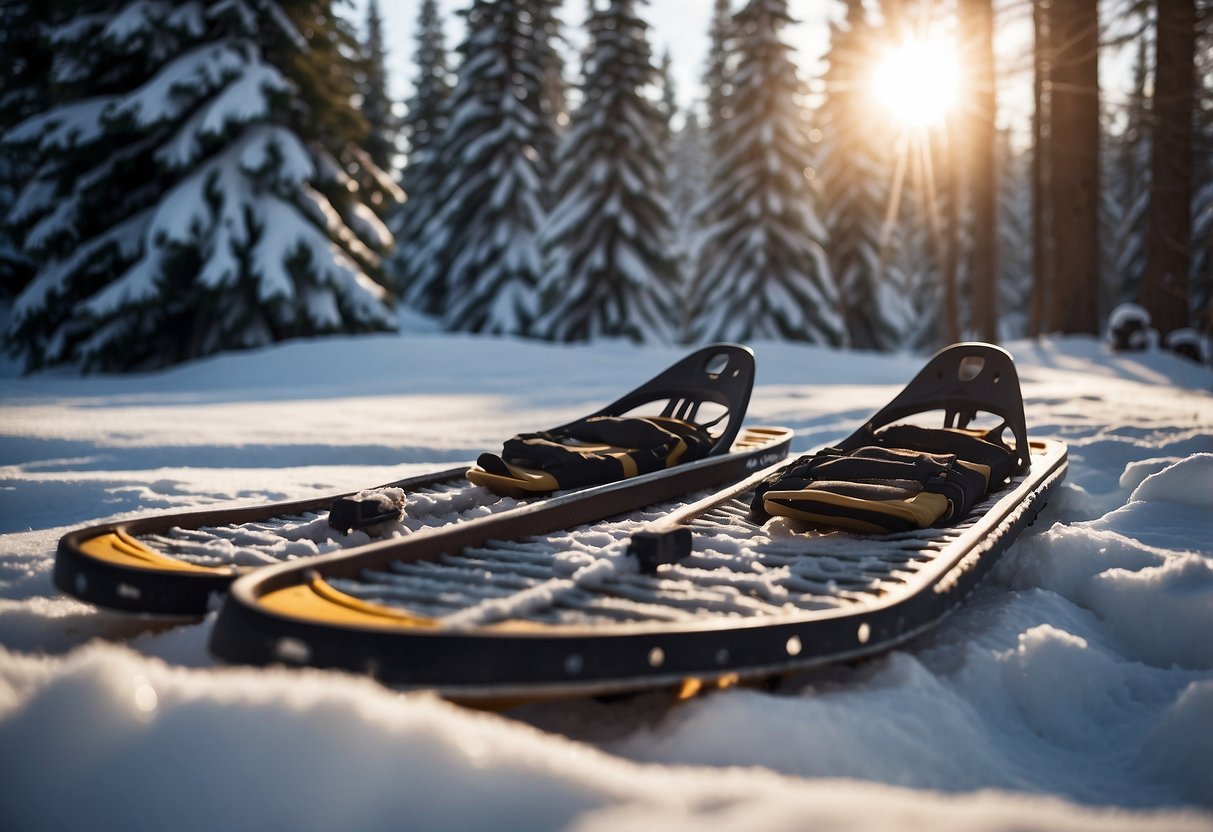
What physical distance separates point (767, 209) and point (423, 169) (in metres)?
13.5

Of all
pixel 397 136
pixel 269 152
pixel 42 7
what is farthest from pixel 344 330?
pixel 397 136

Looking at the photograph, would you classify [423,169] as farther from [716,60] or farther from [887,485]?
[887,485]

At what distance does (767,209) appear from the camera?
63.9 ft

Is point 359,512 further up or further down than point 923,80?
further down

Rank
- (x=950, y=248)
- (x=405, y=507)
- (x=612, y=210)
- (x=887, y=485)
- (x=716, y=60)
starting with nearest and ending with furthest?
(x=887, y=485), (x=405, y=507), (x=950, y=248), (x=612, y=210), (x=716, y=60)

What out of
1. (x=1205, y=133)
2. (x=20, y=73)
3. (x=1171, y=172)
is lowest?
(x=1171, y=172)

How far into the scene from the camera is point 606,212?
→ 736 inches

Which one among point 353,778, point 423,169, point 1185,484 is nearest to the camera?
point 353,778

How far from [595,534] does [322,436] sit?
118 inches

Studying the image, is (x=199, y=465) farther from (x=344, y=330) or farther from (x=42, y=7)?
(x=42, y=7)

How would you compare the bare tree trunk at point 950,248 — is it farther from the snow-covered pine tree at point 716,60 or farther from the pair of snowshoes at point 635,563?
the snow-covered pine tree at point 716,60

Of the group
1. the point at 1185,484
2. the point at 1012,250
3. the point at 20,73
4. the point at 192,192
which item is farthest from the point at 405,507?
the point at 1012,250

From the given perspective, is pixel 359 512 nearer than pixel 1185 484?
Yes

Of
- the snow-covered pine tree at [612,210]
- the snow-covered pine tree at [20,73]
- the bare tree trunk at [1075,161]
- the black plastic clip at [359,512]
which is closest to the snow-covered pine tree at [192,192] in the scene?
the snow-covered pine tree at [20,73]
